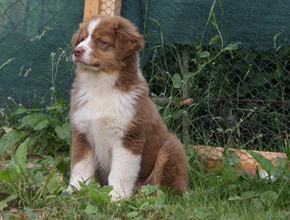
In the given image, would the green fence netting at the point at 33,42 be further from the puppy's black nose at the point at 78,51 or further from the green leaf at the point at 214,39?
the green leaf at the point at 214,39

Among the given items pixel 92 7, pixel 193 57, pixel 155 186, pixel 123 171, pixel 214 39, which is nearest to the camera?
pixel 155 186

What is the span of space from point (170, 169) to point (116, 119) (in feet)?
2.18

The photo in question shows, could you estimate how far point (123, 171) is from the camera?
9.87ft

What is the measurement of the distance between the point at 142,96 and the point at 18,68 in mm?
2081

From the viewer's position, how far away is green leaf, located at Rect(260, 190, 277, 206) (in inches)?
116

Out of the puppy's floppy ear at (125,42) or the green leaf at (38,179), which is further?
the puppy's floppy ear at (125,42)

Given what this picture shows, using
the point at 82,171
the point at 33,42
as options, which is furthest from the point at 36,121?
the point at 82,171

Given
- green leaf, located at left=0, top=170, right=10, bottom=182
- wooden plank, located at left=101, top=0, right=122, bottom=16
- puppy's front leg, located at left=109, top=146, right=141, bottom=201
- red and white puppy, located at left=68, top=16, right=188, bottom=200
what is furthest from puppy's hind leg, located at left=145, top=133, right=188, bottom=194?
wooden plank, located at left=101, top=0, right=122, bottom=16

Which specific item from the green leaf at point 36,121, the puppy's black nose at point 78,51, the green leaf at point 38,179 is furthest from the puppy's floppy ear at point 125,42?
the green leaf at point 36,121

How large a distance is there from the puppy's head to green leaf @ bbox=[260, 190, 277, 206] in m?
1.61

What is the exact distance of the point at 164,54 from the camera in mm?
4488

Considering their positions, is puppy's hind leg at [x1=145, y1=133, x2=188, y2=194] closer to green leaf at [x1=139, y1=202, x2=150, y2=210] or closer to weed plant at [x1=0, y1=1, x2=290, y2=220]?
weed plant at [x1=0, y1=1, x2=290, y2=220]

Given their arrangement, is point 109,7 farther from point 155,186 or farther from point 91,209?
point 91,209

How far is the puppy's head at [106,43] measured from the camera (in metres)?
3.07
